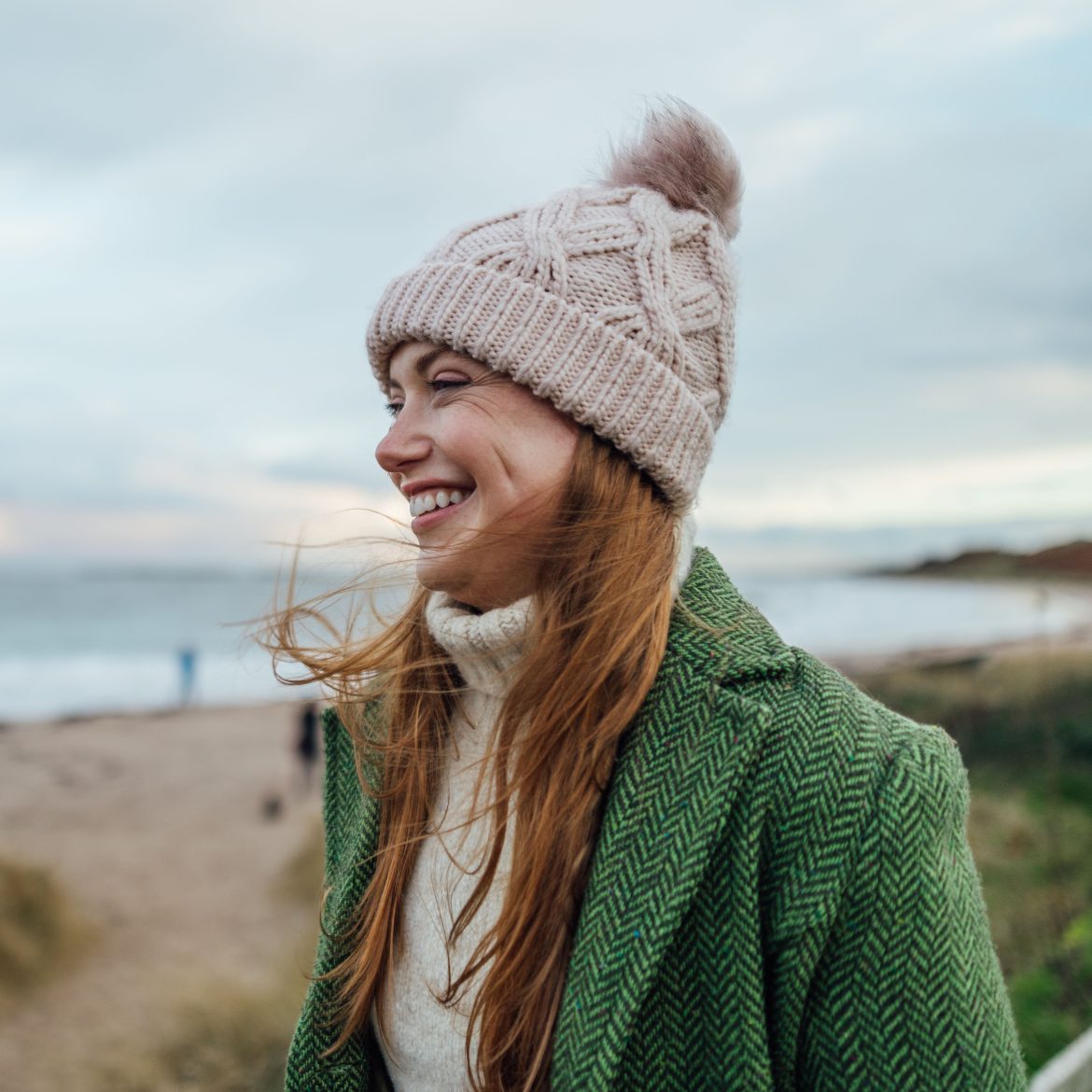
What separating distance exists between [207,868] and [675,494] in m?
9.38

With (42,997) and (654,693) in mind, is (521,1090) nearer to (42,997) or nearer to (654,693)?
(654,693)

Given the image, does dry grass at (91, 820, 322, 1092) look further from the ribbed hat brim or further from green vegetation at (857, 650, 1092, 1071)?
the ribbed hat brim

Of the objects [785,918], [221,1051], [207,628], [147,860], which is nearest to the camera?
[785,918]

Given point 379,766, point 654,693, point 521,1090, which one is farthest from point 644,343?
point 521,1090

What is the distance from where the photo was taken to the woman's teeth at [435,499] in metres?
1.60

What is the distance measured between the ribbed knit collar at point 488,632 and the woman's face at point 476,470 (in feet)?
0.18

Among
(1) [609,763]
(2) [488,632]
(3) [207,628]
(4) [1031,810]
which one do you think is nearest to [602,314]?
(2) [488,632]

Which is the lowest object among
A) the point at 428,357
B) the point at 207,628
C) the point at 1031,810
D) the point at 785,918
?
the point at 207,628

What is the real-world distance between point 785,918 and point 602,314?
3.32ft

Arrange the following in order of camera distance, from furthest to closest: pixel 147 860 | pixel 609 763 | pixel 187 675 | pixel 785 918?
1. pixel 187 675
2. pixel 147 860
3. pixel 609 763
4. pixel 785 918

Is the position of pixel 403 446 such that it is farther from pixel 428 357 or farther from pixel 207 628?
pixel 207 628

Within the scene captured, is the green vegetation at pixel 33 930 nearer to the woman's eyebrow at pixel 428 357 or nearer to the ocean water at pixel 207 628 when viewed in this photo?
the ocean water at pixel 207 628

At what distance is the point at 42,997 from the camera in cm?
617

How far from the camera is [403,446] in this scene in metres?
1.61
